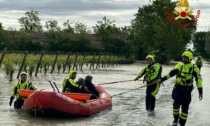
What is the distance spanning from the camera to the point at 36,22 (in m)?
138

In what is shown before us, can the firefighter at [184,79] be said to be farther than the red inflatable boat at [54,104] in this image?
No

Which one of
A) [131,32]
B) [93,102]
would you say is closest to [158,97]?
[93,102]

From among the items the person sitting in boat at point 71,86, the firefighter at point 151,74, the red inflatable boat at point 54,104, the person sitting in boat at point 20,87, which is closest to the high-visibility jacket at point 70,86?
the person sitting in boat at point 71,86

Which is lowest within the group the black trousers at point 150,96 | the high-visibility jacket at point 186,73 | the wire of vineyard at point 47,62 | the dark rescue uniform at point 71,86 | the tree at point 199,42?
the tree at point 199,42

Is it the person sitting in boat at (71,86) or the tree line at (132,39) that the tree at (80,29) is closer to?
the tree line at (132,39)

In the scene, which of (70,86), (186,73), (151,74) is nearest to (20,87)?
A: (70,86)

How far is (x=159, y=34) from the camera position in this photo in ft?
271

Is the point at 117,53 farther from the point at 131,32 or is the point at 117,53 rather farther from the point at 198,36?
the point at 198,36

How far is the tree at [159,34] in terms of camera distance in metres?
83.1

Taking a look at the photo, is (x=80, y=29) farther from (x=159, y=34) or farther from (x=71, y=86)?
(x=71, y=86)

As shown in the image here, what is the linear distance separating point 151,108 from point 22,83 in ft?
14.5

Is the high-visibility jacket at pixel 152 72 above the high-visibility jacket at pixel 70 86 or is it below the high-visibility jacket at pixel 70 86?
above

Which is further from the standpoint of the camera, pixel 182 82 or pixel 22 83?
pixel 22 83

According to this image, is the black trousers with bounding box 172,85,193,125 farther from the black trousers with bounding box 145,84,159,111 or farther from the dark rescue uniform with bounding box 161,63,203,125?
the black trousers with bounding box 145,84,159,111
